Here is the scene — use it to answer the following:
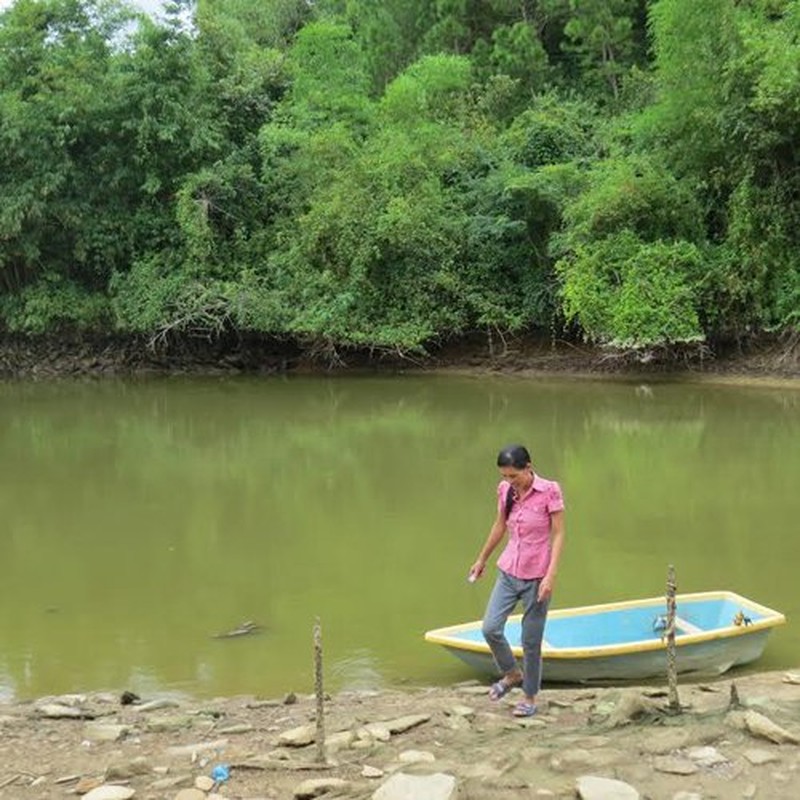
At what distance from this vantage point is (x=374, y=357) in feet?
73.6

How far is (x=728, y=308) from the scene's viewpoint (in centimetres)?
1900

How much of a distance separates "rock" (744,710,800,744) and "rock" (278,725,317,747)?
1.93 metres

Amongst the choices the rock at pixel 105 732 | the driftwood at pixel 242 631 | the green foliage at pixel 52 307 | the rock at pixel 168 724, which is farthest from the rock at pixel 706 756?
the green foliage at pixel 52 307

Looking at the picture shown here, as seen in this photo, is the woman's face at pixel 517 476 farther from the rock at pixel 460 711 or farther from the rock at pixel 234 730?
the rock at pixel 234 730

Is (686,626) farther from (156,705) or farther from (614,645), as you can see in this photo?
(156,705)

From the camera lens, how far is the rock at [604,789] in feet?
11.6

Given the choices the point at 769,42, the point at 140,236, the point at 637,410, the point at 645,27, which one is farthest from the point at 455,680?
the point at 645,27

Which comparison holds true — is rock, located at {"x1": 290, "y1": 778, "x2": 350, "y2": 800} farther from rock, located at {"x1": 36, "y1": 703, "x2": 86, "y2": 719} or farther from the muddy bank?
the muddy bank

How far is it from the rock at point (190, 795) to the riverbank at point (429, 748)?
0.04ft

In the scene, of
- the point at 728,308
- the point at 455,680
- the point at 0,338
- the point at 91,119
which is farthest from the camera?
the point at 0,338

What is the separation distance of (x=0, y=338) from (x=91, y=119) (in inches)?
240

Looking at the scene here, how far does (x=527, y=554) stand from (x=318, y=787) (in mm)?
1558

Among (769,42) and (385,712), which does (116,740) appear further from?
(769,42)

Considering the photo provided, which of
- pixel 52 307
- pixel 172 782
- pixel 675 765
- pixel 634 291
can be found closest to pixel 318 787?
pixel 172 782
